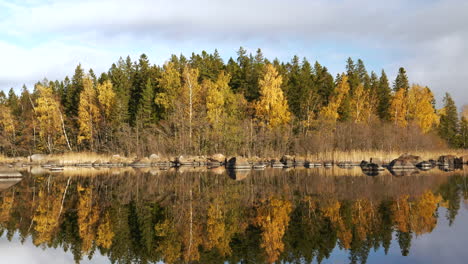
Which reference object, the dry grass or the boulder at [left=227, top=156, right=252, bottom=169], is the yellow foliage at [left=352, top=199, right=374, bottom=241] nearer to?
the boulder at [left=227, top=156, right=252, bottom=169]

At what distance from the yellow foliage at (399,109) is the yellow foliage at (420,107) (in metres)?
0.74

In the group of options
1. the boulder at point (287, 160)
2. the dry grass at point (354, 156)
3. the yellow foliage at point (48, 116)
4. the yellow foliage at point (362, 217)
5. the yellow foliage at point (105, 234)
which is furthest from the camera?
the yellow foliage at point (48, 116)

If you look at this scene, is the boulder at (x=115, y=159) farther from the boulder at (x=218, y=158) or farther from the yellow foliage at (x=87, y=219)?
the yellow foliage at (x=87, y=219)

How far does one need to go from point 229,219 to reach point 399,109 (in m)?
54.2

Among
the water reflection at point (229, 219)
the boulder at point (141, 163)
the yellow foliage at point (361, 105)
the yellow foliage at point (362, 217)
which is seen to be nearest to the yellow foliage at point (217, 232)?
the water reflection at point (229, 219)

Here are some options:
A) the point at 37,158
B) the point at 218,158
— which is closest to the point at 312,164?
the point at 218,158

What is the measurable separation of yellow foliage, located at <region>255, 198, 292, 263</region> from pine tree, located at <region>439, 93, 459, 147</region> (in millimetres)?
64519

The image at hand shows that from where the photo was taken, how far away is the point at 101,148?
5981 centimetres

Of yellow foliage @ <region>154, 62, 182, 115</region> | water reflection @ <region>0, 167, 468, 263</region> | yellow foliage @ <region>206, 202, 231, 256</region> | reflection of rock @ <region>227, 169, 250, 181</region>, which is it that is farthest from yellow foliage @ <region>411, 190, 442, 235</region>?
yellow foliage @ <region>154, 62, 182, 115</region>

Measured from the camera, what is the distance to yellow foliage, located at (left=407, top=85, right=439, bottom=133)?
203 feet

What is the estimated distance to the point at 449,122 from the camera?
78188 mm

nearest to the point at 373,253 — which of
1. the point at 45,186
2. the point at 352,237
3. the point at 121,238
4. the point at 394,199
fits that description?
the point at 352,237

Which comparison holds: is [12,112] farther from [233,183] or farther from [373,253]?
[373,253]

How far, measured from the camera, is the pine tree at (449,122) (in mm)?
75188
